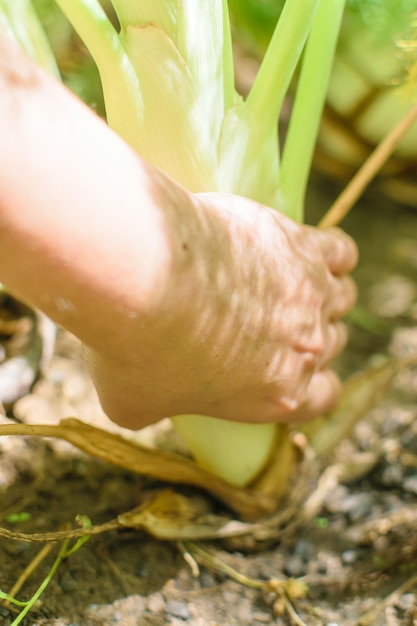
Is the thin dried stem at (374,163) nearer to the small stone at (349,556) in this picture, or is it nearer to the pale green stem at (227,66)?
the pale green stem at (227,66)

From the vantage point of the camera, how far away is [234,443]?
71 centimetres

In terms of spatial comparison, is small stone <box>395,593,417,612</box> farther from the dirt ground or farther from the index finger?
the index finger

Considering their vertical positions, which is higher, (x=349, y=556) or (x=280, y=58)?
(x=280, y=58)

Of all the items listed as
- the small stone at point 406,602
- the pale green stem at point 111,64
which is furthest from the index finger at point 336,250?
the small stone at point 406,602

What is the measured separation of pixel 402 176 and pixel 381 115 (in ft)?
0.62

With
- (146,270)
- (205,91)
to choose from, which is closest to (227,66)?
(205,91)

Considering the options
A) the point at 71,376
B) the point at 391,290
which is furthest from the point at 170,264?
the point at 391,290

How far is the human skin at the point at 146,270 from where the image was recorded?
0.38m

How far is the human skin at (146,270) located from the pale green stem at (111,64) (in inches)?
4.1

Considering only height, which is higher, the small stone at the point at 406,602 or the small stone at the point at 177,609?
the small stone at the point at 406,602

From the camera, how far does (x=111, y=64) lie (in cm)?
54

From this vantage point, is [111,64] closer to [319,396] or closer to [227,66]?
[227,66]

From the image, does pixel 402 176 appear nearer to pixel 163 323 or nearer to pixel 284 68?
pixel 284 68

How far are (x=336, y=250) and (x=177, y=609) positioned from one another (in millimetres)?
399
